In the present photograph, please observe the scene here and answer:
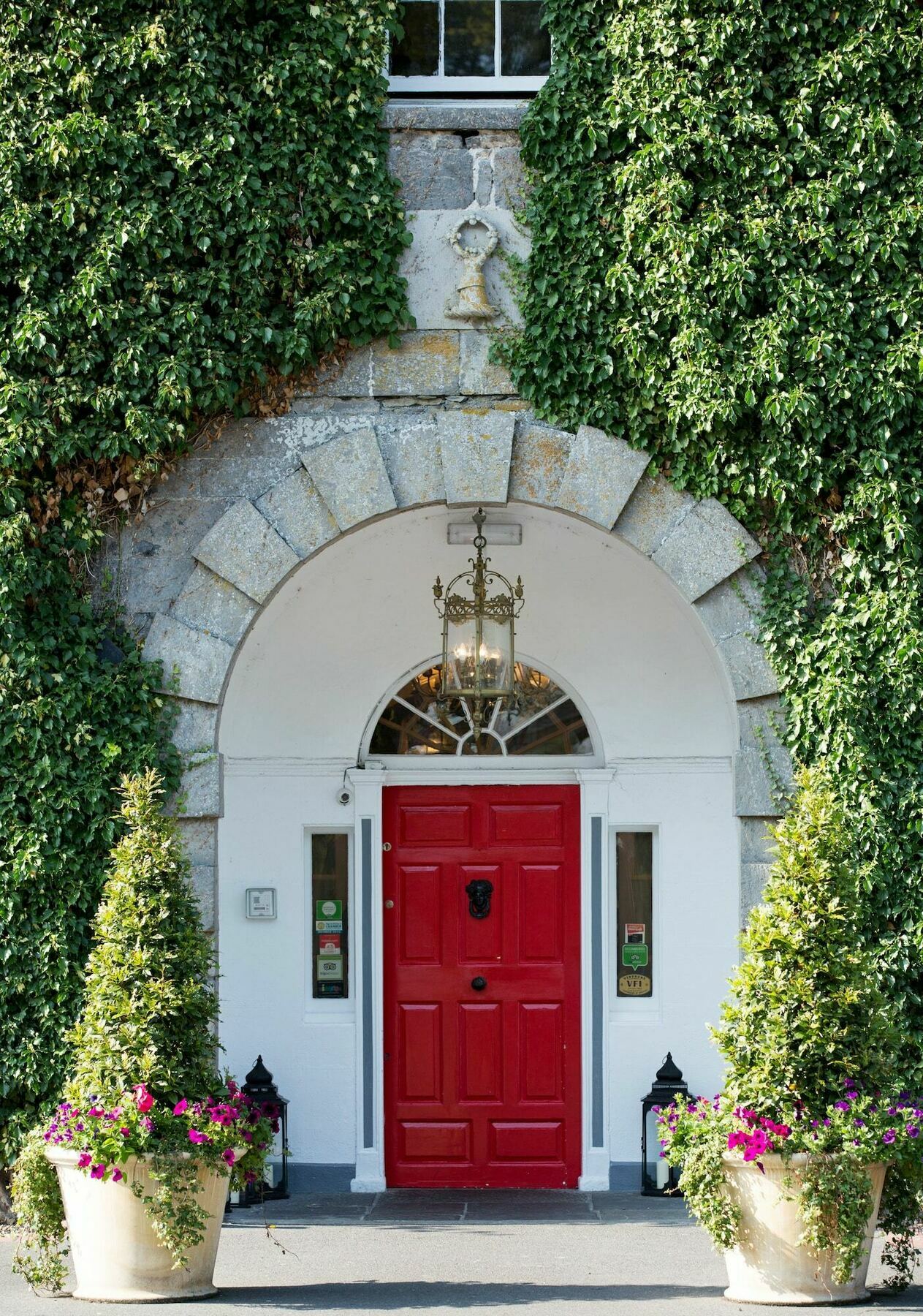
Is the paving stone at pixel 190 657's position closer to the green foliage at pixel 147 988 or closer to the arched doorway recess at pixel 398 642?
the arched doorway recess at pixel 398 642

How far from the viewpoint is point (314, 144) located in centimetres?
808

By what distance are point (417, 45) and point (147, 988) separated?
189 inches

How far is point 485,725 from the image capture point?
9547mm

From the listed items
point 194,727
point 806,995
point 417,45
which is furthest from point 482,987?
point 417,45

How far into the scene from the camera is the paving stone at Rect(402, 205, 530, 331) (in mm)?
8266

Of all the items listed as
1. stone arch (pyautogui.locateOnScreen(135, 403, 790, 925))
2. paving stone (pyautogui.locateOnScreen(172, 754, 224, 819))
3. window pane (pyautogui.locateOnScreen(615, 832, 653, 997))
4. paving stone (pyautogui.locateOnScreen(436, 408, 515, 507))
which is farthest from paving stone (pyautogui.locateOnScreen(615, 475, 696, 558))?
paving stone (pyautogui.locateOnScreen(172, 754, 224, 819))

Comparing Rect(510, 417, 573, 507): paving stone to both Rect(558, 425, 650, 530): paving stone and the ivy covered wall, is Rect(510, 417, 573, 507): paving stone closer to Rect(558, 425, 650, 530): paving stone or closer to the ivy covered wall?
Rect(558, 425, 650, 530): paving stone

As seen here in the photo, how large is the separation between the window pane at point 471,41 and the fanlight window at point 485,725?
3110mm

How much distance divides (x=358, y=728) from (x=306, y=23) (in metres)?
3.60

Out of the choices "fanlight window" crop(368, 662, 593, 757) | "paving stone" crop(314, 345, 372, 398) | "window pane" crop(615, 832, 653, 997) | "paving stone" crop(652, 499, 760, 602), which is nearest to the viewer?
"paving stone" crop(652, 499, 760, 602)

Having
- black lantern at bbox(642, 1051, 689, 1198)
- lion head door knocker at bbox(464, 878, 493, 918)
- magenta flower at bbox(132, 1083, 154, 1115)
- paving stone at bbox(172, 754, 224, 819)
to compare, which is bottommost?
black lantern at bbox(642, 1051, 689, 1198)

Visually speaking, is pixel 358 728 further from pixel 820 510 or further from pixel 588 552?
pixel 820 510

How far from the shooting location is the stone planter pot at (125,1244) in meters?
6.60

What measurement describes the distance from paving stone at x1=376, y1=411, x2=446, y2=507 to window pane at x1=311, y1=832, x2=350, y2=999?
2.16 m
